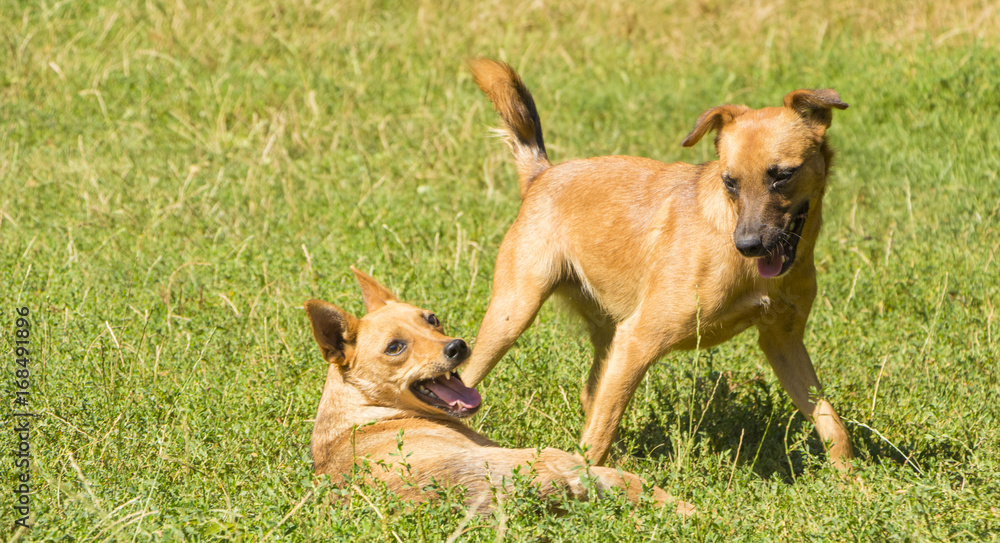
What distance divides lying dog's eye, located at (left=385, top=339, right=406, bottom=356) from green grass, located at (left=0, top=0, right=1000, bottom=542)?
711mm

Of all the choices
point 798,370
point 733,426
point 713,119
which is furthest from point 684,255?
point 733,426

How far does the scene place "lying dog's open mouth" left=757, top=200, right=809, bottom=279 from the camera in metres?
4.52

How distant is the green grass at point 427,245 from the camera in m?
4.14

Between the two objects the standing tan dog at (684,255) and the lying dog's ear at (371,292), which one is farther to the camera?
the lying dog's ear at (371,292)

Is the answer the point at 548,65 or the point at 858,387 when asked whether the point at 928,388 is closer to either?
the point at 858,387

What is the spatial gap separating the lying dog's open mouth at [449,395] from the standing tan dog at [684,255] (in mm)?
268

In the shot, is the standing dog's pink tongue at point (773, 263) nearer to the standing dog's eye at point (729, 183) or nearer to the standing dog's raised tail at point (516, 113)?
the standing dog's eye at point (729, 183)

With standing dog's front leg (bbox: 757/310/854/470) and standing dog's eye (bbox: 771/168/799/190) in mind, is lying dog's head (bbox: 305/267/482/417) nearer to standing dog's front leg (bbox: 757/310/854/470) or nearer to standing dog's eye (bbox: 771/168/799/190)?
standing dog's front leg (bbox: 757/310/854/470)

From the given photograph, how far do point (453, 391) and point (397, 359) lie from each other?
393mm

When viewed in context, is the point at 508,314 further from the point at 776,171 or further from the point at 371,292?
the point at 776,171

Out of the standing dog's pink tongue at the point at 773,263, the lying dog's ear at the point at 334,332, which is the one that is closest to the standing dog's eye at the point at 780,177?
the standing dog's pink tongue at the point at 773,263

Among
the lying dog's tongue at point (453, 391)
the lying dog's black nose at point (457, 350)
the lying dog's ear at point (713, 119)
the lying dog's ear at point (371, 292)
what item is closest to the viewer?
the lying dog's ear at point (713, 119)

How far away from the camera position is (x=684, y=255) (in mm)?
4797

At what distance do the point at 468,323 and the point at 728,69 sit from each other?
261 inches
